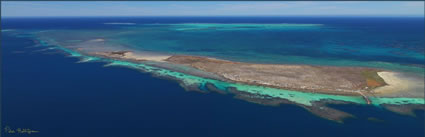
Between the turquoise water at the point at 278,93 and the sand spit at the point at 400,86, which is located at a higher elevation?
the sand spit at the point at 400,86

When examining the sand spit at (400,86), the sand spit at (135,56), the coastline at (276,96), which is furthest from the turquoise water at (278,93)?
the sand spit at (135,56)

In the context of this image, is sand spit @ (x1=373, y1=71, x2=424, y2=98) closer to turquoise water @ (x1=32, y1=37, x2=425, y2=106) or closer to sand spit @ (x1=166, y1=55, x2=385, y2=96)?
sand spit @ (x1=166, y1=55, x2=385, y2=96)

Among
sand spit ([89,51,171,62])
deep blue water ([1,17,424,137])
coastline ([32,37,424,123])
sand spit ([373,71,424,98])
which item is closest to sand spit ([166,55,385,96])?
sand spit ([373,71,424,98])

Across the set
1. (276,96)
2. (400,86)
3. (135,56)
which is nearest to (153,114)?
(276,96)

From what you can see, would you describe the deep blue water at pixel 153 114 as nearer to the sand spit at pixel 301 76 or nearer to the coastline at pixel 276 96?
the coastline at pixel 276 96

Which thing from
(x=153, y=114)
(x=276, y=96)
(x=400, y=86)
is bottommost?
(x=153, y=114)

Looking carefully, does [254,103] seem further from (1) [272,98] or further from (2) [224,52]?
(2) [224,52]

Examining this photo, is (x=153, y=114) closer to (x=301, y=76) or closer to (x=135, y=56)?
(x=301, y=76)

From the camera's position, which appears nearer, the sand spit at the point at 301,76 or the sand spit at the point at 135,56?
the sand spit at the point at 301,76
